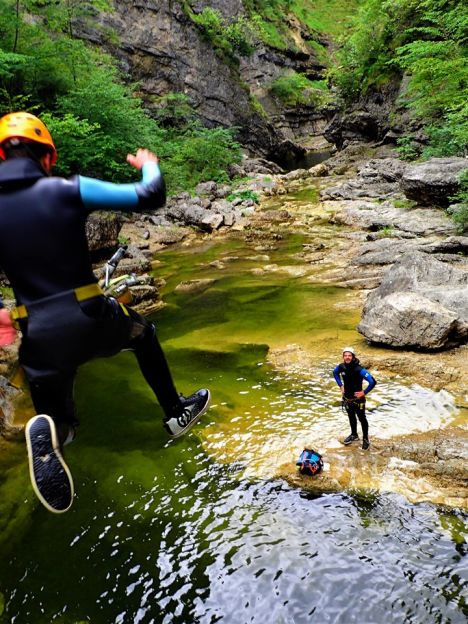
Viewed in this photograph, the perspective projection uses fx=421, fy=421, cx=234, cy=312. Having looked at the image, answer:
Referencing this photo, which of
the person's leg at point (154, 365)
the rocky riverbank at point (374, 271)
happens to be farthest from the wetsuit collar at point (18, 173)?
the rocky riverbank at point (374, 271)

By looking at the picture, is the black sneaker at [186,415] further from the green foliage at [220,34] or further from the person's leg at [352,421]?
the green foliage at [220,34]

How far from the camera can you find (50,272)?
96.5 inches

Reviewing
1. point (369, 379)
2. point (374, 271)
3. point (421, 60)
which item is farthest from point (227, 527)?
point (421, 60)

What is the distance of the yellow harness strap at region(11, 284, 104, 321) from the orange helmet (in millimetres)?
892

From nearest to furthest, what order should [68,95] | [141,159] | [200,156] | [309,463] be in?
[141,159] < [309,463] < [68,95] < [200,156]

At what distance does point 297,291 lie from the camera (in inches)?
471

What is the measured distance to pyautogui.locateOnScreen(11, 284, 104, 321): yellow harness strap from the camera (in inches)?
99.2

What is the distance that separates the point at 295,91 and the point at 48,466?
245 feet

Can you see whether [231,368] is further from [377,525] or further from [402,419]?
[377,525]

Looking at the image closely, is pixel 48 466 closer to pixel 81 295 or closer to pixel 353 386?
pixel 81 295

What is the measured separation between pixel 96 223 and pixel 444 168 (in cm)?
1471

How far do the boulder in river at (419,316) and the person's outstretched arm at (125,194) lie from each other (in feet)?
20.2

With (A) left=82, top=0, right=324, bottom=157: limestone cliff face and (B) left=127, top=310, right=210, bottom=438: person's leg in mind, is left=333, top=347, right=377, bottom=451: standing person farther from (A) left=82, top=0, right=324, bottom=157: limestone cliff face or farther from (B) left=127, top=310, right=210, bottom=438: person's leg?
(A) left=82, top=0, right=324, bottom=157: limestone cliff face

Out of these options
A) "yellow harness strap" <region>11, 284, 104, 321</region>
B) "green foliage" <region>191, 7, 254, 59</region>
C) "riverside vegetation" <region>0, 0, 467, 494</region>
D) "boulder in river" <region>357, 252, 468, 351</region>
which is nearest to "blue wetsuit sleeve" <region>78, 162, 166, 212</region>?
"yellow harness strap" <region>11, 284, 104, 321</region>
